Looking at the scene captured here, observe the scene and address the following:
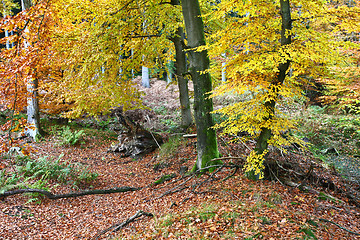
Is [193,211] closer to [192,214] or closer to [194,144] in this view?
[192,214]

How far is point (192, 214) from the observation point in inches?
177

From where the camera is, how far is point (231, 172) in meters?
6.27

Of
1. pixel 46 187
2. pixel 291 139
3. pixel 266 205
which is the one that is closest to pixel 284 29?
pixel 291 139

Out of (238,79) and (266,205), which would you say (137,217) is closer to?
(266,205)

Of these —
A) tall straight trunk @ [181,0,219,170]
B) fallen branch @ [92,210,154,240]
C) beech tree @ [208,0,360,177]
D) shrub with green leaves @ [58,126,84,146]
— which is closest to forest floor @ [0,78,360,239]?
fallen branch @ [92,210,154,240]

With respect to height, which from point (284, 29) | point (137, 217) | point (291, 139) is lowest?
point (137, 217)

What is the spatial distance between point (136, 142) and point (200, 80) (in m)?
5.24

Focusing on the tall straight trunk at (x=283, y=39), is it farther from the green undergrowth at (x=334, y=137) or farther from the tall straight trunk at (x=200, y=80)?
the green undergrowth at (x=334, y=137)

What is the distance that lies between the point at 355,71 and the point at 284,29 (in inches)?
221

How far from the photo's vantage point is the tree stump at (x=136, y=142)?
10062 mm

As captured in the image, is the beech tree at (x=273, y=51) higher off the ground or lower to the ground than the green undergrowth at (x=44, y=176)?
higher

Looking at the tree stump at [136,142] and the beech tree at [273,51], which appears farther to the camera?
the tree stump at [136,142]

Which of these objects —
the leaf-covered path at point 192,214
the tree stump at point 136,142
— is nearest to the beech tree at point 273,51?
the leaf-covered path at point 192,214

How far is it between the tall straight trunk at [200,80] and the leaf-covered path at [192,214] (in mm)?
985
